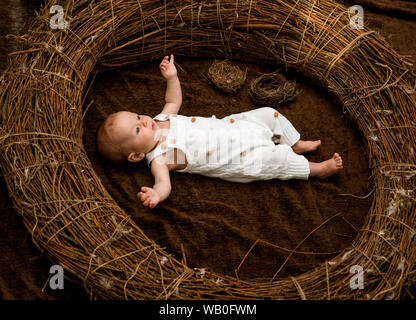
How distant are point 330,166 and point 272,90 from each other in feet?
1.86

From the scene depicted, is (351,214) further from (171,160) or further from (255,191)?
(171,160)

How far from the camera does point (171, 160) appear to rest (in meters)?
2.07

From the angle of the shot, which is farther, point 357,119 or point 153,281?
point 357,119

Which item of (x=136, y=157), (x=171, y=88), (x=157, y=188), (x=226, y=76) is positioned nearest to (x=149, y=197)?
(x=157, y=188)

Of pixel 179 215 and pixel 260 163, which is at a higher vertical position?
pixel 260 163

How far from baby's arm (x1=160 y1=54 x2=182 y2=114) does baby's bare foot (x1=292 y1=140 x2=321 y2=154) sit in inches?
26.9

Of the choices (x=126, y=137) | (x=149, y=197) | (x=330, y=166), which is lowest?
(x=149, y=197)

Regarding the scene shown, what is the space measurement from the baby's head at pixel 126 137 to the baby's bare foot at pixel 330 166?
2.94ft

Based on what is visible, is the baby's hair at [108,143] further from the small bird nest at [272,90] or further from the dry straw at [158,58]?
the small bird nest at [272,90]

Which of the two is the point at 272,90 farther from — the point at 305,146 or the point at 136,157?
the point at 136,157

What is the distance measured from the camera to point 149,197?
1.80 m

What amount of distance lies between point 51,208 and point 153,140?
1.88ft

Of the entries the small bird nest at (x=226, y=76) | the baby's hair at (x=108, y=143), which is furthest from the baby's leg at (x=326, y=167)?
the baby's hair at (x=108, y=143)

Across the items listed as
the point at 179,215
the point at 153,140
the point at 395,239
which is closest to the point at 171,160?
the point at 153,140
